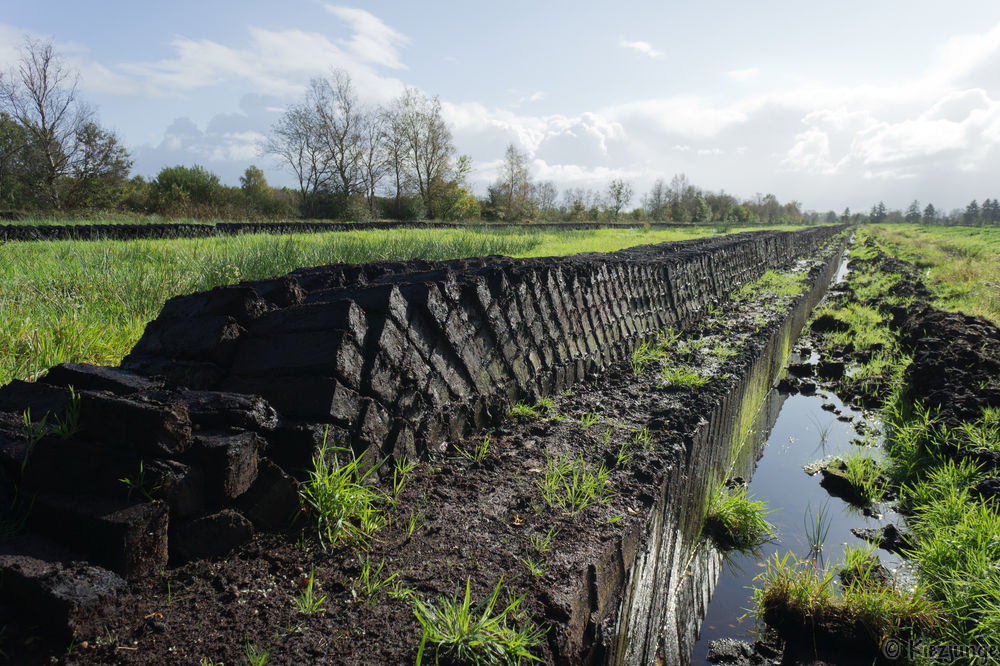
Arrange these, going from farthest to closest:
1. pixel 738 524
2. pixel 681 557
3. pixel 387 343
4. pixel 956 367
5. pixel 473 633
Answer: pixel 956 367 < pixel 738 524 < pixel 681 557 < pixel 387 343 < pixel 473 633

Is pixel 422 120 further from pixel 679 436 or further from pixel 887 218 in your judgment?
pixel 887 218

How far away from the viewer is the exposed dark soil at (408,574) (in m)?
1.52

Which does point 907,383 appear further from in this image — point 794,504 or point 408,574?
point 408,574

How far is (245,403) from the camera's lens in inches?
83.7

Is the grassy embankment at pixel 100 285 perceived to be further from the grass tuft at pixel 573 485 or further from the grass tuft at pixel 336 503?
the grass tuft at pixel 573 485

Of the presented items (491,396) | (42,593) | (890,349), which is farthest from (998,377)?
(42,593)

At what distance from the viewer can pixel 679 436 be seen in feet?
11.0

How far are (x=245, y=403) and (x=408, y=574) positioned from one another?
94 centimetres

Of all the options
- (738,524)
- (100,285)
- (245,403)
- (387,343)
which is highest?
(100,285)

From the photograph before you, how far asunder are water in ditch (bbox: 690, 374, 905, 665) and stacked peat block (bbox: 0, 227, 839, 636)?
1652mm

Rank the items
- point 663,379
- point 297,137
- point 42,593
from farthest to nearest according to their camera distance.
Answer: point 297,137 < point 663,379 < point 42,593

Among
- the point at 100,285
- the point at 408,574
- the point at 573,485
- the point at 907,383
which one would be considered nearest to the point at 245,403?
the point at 408,574

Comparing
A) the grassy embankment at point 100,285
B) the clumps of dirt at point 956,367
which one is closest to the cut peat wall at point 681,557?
the clumps of dirt at point 956,367

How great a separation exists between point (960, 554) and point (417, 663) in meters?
3.08
